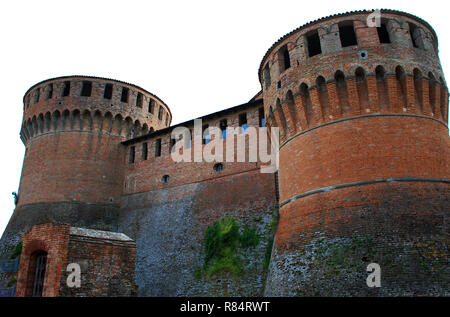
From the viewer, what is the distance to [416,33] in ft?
45.7

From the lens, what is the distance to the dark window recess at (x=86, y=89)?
2483cm

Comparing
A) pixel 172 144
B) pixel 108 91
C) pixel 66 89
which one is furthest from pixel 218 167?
pixel 66 89

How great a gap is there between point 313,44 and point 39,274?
13408mm

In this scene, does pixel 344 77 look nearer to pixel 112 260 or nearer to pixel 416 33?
pixel 416 33

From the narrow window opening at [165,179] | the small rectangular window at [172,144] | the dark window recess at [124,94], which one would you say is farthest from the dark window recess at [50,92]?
the narrow window opening at [165,179]

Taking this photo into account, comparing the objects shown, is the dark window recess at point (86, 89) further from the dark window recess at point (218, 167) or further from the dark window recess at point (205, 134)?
the dark window recess at point (218, 167)

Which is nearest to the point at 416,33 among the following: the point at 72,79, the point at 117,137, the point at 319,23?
the point at 319,23

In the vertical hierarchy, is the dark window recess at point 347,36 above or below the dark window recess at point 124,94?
below

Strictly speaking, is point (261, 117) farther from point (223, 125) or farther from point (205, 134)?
point (205, 134)

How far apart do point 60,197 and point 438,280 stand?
20861 millimetres

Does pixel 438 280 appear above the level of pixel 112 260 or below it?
below

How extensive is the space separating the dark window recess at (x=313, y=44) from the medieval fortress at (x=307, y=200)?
56 millimetres

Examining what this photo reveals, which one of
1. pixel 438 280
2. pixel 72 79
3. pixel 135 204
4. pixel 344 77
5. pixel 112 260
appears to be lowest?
pixel 438 280

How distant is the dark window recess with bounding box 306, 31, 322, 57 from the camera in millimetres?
14844
